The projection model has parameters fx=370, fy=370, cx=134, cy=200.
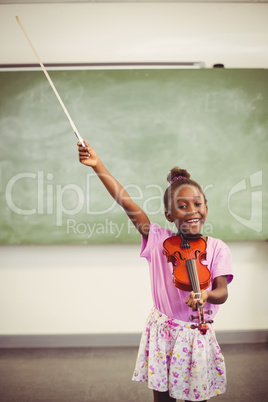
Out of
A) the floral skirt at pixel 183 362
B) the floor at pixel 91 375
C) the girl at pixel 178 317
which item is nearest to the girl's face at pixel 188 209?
the girl at pixel 178 317

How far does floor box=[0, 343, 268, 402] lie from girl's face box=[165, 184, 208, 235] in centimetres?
142

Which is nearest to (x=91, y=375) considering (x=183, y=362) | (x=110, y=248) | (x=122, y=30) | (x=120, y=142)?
(x=110, y=248)

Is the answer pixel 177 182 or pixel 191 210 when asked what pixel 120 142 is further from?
pixel 191 210

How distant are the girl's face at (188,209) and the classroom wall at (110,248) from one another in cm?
165

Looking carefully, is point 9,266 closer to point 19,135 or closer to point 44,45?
point 19,135

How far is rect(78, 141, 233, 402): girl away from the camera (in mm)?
1238

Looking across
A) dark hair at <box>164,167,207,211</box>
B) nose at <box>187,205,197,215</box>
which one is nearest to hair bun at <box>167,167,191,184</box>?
dark hair at <box>164,167,207,211</box>

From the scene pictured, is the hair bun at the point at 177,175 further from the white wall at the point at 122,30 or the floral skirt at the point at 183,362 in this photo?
the white wall at the point at 122,30

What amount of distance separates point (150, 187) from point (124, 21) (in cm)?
130

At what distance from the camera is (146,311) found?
2936 mm

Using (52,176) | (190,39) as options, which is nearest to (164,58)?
(190,39)

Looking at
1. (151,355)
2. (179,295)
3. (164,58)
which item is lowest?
(151,355)

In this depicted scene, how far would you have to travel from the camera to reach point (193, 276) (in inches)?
44.4

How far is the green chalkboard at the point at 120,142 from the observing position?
2.79 m
